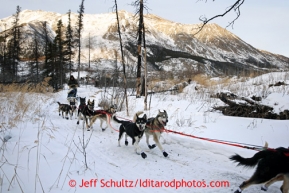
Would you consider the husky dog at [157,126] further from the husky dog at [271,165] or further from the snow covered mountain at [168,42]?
the snow covered mountain at [168,42]

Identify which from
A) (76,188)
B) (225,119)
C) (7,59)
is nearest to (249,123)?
(225,119)

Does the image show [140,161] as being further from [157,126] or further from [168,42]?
[168,42]

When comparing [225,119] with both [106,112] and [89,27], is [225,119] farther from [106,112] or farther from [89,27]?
[89,27]

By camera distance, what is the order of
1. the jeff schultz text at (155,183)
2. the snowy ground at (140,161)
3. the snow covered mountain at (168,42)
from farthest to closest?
the snow covered mountain at (168,42) < the jeff schultz text at (155,183) < the snowy ground at (140,161)

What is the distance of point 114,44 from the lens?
104 m

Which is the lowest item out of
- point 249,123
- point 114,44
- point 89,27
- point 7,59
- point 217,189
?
point 217,189

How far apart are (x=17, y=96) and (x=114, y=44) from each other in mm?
98562

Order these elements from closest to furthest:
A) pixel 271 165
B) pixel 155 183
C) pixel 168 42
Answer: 1. pixel 271 165
2. pixel 155 183
3. pixel 168 42

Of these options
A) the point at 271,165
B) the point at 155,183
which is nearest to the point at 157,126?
the point at 155,183

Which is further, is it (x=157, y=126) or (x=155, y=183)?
(x=157, y=126)

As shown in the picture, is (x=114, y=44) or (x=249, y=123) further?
(x=114, y=44)

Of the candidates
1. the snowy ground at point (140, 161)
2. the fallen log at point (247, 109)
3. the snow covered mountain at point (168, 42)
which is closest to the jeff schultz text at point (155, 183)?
the snowy ground at point (140, 161)

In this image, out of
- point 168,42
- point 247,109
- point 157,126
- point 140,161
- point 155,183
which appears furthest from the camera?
point 168,42

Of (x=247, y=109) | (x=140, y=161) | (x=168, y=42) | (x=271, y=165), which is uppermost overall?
(x=168, y=42)
